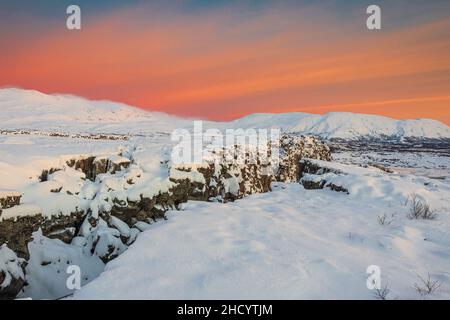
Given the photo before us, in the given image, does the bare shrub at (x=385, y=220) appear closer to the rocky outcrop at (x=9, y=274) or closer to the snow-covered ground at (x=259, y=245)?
the snow-covered ground at (x=259, y=245)

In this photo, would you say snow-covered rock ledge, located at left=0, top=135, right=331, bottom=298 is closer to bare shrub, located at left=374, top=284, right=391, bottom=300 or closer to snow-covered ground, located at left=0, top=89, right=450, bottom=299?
snow-covered ground, located at left=0, top=89, right=450, bottom=299

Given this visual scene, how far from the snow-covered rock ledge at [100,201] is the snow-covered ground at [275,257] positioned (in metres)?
2.45

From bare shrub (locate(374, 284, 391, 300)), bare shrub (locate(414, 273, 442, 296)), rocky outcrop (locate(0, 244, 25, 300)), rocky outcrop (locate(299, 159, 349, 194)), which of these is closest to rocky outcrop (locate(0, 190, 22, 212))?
rocky outcrop (locate(0, 244, 25, 300))

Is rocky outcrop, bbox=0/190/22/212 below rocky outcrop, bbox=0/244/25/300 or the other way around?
the other way around

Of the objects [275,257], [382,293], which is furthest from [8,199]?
[382,293]

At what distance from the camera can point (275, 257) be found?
17.4 ft

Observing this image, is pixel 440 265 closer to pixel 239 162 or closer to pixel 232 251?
pixel 232 251

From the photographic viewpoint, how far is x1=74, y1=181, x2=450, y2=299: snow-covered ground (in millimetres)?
4289

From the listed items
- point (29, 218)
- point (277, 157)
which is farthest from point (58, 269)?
point (277, 157)

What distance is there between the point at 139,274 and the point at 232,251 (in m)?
1.58

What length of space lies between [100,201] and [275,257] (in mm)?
6546

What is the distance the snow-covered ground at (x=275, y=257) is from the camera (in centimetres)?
429

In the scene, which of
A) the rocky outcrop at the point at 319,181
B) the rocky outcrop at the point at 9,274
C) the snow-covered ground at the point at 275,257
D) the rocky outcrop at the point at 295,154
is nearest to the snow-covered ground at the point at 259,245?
the snow-covered ground at the point at 275,257

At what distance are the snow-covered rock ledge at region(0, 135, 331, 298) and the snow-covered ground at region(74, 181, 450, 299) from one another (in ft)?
8.03
